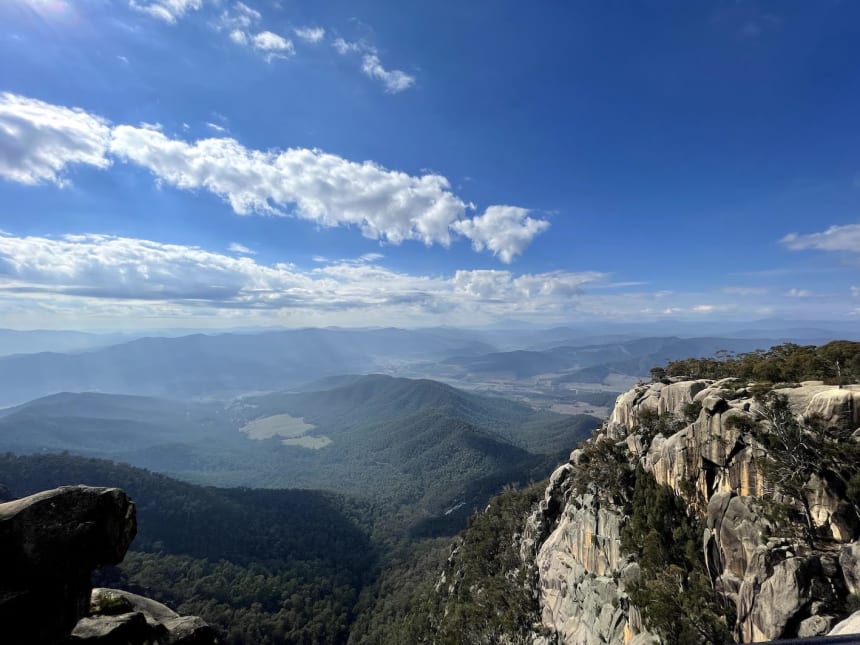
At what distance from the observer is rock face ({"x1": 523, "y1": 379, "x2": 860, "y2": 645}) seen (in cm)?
2375

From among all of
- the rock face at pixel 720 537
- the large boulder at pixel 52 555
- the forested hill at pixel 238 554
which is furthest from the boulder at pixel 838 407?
the forested hill at pixel 238 554

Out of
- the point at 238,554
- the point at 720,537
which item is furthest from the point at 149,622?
the point at 238,554

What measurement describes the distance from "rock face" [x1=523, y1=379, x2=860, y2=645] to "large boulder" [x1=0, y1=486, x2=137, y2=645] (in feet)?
116

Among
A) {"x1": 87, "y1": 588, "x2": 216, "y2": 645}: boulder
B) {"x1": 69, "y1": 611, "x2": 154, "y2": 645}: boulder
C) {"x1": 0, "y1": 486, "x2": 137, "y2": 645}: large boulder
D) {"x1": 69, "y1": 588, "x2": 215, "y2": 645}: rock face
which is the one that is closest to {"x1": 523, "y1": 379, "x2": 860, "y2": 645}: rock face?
{"x1": 87, "y1": 588, "x2": 216, "y2": 645}: boulder

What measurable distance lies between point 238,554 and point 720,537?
543 ft

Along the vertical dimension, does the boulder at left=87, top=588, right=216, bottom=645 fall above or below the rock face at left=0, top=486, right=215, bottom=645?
below

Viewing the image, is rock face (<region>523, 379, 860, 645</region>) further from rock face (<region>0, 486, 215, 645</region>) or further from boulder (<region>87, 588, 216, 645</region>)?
rock face (<region>0, 486, 215, 645</region>)

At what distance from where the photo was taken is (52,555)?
1305cm

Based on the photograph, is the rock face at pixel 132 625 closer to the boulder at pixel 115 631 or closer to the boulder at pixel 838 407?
the boulder at pixel 115 631

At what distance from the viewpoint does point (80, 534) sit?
541 inches

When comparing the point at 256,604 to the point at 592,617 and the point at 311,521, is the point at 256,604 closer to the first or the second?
the point at 311,521

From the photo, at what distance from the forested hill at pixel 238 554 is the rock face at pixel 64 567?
4057 inches

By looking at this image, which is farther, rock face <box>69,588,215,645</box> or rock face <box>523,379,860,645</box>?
rock face <box>523,379,860,645</box>

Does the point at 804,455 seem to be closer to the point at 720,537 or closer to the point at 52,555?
the point at 720,537
